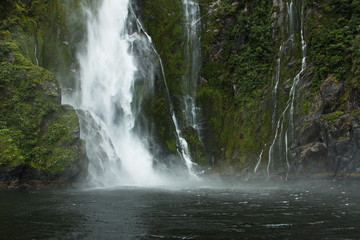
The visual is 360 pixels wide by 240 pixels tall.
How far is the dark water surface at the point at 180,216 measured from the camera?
884 cm

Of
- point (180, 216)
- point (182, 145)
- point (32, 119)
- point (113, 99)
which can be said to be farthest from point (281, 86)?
point (180, 216)

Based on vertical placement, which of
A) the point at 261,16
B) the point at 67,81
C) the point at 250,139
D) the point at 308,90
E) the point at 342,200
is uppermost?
the point at 261,16

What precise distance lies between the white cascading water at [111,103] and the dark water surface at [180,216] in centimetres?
873

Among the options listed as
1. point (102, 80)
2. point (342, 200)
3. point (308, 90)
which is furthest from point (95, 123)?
Result: point (342, 200)

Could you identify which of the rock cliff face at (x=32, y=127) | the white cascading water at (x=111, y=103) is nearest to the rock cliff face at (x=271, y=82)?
the white cascading water at (x=111, y=103)

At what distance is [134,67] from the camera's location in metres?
31.6

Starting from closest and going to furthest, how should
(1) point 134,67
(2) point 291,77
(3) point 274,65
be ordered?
(2) point 291,77, (3) point 274,65, (1) point 134,67

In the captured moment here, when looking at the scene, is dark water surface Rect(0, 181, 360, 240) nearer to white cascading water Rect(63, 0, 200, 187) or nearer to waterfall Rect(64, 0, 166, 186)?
waterfall Rect(64, 0, 166, 186)

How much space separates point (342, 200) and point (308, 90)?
501 inches

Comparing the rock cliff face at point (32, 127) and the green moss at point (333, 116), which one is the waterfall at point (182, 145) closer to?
the rock cliff face at point (32, 127)

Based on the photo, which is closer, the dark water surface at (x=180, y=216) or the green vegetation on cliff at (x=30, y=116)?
the dark water surface at (x=180, y=216)

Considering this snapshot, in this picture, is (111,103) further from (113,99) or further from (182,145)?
(182,145)

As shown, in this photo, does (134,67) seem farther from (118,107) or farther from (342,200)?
(342,200)

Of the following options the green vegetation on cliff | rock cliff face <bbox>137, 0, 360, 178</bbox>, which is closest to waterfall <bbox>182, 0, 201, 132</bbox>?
rock cliff face <bbox>137, 0, 360, 178</bbox>
